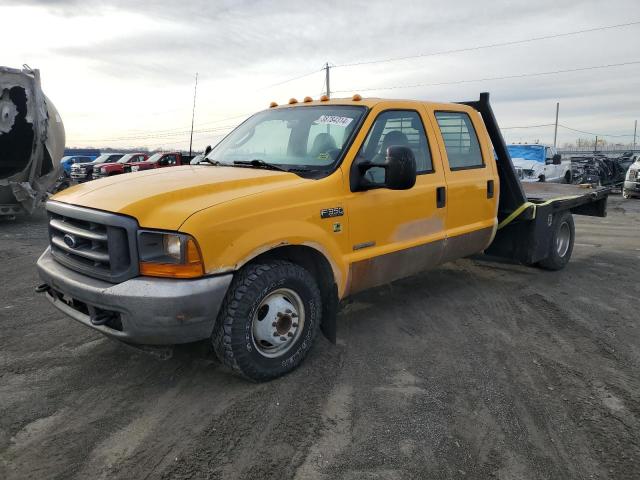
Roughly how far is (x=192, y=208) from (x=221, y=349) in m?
0.92

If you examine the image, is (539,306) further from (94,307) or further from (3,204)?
(3,204)

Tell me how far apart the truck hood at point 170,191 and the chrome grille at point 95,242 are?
0.20ft

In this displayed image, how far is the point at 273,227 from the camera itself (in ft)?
10.8

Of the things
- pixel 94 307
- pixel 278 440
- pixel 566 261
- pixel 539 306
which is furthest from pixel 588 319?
pixel 94 307

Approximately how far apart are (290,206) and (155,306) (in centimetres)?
109

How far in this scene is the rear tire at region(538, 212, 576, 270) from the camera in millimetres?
6395

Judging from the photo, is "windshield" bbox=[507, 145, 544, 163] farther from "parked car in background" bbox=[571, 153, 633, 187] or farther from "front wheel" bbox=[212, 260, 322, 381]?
"front wheel" bbox=[212, 260, 322, 381]

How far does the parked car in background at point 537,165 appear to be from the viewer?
1742cm

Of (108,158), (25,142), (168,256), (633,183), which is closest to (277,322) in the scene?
(168,256)

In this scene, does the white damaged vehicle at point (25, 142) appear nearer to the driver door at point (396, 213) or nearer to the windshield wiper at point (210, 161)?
the windshield wiper at point (210, 161)

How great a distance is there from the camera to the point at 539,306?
5.18 m

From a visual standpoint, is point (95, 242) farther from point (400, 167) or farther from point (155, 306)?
point (400, 167)

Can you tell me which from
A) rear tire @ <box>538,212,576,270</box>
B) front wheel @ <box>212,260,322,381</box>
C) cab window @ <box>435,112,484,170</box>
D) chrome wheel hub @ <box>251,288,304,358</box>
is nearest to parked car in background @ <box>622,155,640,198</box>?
rear tire @ <box>538,212,576,270</box>

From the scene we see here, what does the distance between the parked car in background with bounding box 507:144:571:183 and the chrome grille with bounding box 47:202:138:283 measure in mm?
16120
